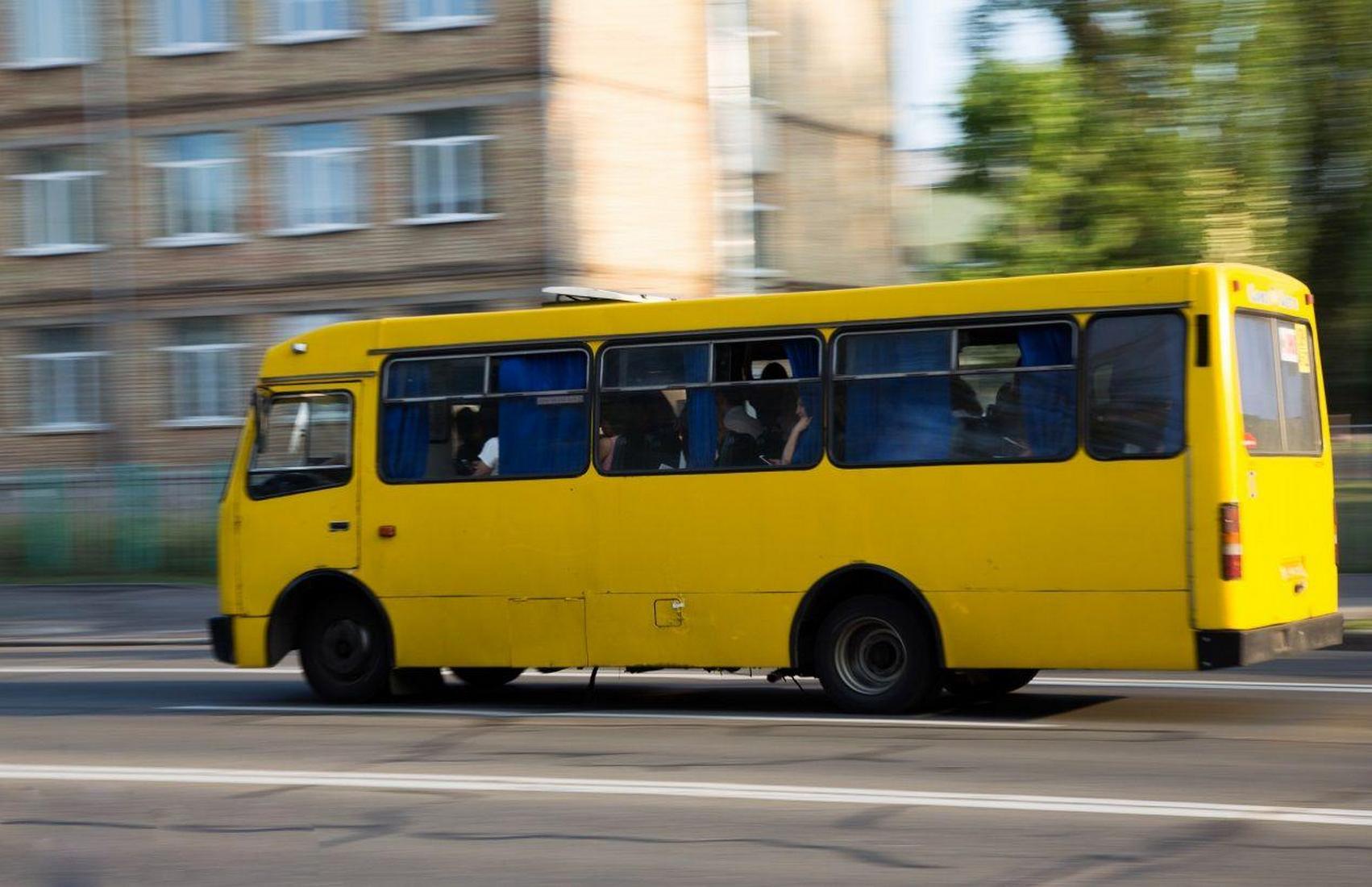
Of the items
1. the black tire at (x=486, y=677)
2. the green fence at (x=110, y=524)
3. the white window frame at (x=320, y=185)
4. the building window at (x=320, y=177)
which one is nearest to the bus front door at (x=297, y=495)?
the black tire at (x=486, y=677)

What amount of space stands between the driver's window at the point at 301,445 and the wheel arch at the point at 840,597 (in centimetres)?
342

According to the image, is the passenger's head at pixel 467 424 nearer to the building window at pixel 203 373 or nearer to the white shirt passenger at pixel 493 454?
the white shirt passenger at pixel 493 454

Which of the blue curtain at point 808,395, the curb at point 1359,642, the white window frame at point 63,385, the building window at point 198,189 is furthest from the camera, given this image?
the white window frame at point 63,385

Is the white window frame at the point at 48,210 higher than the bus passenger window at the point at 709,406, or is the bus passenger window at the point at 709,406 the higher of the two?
the white window frame at the point at 48,210

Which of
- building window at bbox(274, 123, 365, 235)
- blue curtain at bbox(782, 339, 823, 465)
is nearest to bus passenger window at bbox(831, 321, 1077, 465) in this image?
blue curtain at bbox(782, 339, 823, 465)

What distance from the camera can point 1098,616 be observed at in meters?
10.9

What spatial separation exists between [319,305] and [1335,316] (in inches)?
628

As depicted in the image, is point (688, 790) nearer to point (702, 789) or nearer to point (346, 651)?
point (702, 789)

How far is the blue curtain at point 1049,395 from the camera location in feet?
36.5

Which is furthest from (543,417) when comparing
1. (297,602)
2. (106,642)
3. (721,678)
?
(106,642)

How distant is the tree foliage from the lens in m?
22.4

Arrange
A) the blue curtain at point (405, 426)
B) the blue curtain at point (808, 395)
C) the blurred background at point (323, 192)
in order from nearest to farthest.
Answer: the blue curtain at point (808, 395) → the blue curtain at point (405, 426) → the blurred background at point (323, 192)

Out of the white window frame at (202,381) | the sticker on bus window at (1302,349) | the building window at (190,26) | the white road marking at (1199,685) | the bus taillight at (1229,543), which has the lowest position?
the white road marking at (1199,685)

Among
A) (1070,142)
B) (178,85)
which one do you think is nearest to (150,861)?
(1070,142)
